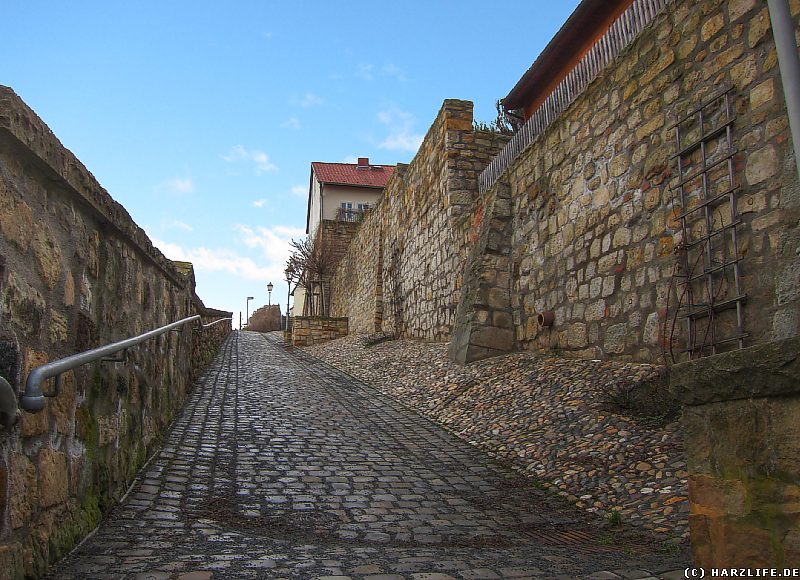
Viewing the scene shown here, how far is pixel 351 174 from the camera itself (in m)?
41.4

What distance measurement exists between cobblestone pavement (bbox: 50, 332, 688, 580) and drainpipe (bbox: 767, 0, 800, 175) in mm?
2191

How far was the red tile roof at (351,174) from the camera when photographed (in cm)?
3994

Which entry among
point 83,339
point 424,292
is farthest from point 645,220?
point 424,292

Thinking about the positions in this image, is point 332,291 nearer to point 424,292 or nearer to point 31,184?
point 424,292

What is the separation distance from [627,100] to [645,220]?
1.35 meters

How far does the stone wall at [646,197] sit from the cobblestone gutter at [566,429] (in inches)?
20.8

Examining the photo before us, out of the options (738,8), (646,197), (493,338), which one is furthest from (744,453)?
(493,338)

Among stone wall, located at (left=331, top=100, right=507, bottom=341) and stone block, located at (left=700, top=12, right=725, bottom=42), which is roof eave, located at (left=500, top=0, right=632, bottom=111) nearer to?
stone wall, located at (left=331, top=100, right=507, bottom=341)

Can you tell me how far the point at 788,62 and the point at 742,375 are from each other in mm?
2108

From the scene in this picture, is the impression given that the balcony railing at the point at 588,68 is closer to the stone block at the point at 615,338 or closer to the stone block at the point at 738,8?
the stone block at the point at 738,8

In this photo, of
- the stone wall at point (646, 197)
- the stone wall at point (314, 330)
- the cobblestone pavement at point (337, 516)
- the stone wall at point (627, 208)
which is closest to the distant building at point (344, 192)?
the stone wall at point (314, 330)

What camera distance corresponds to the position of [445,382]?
8.77m

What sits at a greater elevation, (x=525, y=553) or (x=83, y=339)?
(x=83, y=339)

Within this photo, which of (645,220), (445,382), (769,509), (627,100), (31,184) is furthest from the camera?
(445,382)
